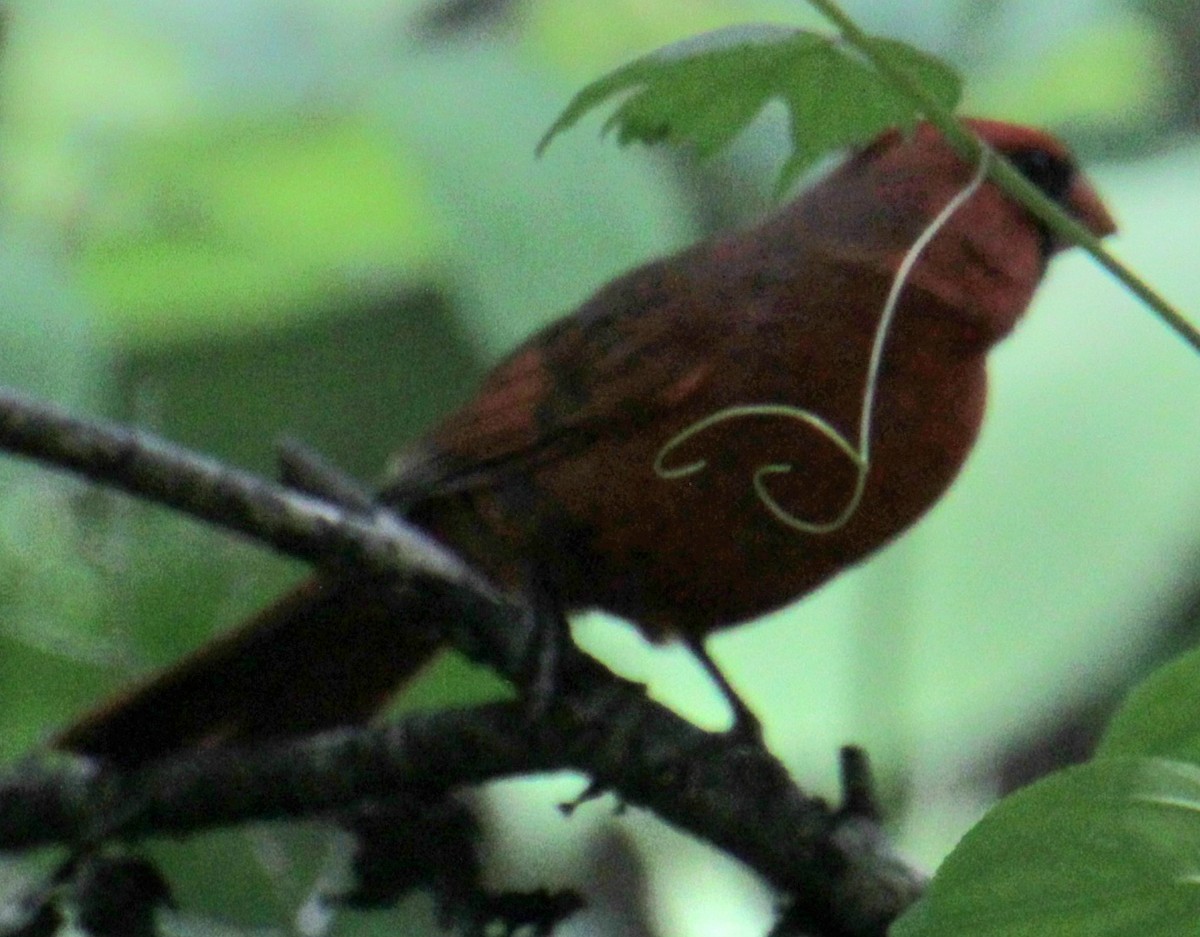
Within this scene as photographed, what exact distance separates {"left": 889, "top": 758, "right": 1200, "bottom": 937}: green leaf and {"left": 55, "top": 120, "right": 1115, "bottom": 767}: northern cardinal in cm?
120

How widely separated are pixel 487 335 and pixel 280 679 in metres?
0.50

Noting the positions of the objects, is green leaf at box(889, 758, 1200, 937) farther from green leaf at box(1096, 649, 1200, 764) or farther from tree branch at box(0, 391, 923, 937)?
tree branch at box(0, 391, 923, 937)

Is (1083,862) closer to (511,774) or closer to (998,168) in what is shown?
(998,168)

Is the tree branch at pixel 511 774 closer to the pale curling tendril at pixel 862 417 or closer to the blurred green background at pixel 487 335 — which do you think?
the blurred green background at pixel 487 335

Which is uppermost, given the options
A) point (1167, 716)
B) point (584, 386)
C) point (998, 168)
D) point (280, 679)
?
point (998, 168)

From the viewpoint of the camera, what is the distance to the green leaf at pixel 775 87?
1.10 metres

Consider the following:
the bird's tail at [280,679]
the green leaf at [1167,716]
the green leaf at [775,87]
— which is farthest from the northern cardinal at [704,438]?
the green leaf at [1167,716]

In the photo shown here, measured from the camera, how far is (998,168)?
3.52ft

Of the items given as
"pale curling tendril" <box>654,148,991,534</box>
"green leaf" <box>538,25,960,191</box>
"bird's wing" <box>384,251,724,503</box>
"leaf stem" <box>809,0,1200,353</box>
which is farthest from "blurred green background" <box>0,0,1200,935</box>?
"leaf stem" <box>809,0,1200,353</box>

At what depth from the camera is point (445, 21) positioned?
3400mm

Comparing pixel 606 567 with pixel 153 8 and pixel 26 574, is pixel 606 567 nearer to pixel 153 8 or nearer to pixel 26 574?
pixel 26 574

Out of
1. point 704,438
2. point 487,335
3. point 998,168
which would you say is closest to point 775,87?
point 998,168

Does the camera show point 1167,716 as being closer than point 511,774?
Yes

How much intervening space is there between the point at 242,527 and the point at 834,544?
720mm
